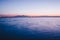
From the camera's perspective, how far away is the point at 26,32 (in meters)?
1.92

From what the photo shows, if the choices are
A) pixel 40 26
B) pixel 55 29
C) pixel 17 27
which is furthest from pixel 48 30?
pixel 17 27

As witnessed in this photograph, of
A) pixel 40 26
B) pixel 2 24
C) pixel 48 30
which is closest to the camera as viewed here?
pixel 2 24

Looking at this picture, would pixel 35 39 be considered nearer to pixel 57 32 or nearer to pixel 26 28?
pixel 26 28

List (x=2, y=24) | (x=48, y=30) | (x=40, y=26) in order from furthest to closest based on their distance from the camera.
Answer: (x=40, y=26)
(x=48, y=30)
(x=2, y=24)

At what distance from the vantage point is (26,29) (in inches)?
74.9

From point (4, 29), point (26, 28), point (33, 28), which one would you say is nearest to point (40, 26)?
point (33, 28)

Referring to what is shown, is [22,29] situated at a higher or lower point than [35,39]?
higher

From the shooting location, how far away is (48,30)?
188 centimetres

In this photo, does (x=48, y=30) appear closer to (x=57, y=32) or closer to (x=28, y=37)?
(x=57, y=32)

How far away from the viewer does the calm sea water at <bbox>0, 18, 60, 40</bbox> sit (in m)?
1.80

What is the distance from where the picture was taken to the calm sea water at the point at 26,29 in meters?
1.80

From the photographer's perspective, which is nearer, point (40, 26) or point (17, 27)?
point (17, 27)

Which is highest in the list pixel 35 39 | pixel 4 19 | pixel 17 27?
pixel 4 19

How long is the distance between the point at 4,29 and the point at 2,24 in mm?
101
